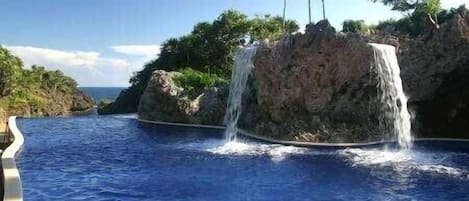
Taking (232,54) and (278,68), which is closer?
(278,68)

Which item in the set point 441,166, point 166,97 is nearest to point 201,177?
point 441,166

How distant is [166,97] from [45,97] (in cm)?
3036

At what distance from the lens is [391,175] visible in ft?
56.4

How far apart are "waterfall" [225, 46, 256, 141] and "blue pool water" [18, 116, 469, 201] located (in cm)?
362

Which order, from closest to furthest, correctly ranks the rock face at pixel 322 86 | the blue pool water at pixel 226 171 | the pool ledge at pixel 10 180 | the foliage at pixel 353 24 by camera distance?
the pool ledge at pixel 10 180
the blue pool water at pixel 226 171
the rock face at pixel 322 86
the foliage at pixel 353 24

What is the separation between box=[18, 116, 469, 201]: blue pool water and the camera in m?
14.6

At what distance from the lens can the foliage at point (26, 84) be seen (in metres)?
44.8

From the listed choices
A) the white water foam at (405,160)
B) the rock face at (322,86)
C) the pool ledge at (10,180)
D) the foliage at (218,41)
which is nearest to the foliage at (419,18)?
the foliage at (218,41)

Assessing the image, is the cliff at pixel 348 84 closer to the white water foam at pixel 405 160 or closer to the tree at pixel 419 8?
the white water foam at pixel 405 160

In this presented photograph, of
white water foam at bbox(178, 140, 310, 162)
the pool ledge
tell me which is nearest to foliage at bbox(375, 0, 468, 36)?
white water foam at bbox(178, 140, 310, 162)

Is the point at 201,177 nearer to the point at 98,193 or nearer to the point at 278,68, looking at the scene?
the point at 98,193

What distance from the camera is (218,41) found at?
1965 inches

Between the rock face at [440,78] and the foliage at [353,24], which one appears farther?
the foliage at [353,24]

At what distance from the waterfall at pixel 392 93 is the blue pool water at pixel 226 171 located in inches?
44.1
